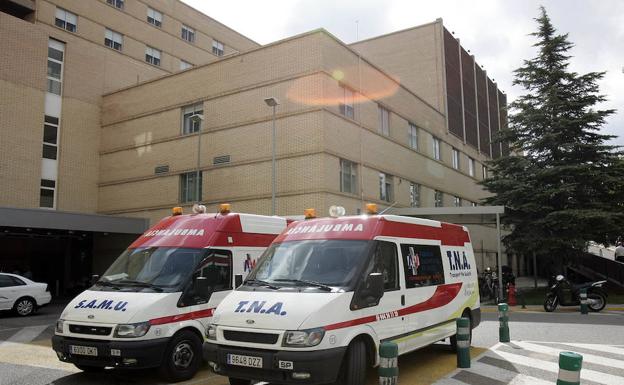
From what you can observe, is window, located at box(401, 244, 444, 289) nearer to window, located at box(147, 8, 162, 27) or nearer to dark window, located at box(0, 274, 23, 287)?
dark window, located at box(0, 274, 23, 287)

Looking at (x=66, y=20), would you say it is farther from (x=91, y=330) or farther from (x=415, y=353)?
(x=415, y=353)

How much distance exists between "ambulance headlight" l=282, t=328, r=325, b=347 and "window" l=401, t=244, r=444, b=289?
7.24 ft

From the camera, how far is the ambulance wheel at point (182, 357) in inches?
290

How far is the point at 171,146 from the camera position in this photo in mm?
27031

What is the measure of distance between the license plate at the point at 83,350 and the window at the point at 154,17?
105 feet

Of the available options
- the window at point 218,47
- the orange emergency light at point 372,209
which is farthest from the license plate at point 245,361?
the window at point 218,47

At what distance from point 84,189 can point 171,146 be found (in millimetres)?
6259

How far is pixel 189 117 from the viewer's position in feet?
88.0

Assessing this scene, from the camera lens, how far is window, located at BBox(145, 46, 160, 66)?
34188mm

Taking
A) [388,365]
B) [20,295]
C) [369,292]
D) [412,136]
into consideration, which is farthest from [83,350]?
[412,136]

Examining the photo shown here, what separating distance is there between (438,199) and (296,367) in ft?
95.4

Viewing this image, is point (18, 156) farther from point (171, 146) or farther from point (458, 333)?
A: point (458, 333)

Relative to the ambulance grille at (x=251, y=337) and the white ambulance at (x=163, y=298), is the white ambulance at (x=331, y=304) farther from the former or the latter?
the white ambulance at (x=163, y=298)

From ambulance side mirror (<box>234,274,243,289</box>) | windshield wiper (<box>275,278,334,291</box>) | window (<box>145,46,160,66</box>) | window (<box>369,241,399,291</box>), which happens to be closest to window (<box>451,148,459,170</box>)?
window (<box>145,46,160,66</box>)
